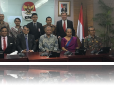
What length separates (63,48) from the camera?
4219 mm

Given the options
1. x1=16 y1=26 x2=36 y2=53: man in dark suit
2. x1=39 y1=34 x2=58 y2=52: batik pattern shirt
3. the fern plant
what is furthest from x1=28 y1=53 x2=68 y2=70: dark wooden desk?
the fern plant

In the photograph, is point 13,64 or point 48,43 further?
point 48,43

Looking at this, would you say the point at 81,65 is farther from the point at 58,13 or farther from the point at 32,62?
the point at 58,13

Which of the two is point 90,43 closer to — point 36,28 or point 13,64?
point 36,28

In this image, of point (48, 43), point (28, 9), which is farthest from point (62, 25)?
point (28, 9)

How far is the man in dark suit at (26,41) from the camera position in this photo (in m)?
4.31

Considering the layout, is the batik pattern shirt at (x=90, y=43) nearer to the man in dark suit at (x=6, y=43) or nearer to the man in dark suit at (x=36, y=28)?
the man in dark suit at (x=36, y=28)

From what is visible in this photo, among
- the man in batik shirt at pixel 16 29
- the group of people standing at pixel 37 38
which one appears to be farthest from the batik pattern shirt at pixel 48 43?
the man in batik shirt at pixel 16 29

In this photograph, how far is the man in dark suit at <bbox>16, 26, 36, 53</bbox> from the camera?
14.1 feet

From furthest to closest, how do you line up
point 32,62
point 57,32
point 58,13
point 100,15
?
point 100,15
point 58,13
point 57,32
point 32,62

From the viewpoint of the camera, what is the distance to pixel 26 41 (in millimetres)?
4371

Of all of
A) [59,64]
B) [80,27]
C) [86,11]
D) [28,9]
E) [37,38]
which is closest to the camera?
[59,64]
